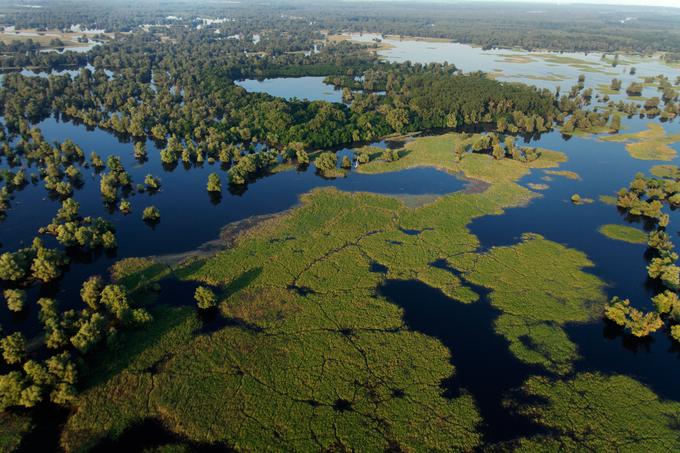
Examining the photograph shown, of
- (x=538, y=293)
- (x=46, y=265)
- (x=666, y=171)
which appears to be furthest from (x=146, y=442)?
(x=666, y=171)

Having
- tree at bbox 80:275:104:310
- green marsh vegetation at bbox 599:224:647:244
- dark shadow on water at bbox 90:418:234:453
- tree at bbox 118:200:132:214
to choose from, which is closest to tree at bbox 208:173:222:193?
Answer: tree at bbox 118:200:132:214

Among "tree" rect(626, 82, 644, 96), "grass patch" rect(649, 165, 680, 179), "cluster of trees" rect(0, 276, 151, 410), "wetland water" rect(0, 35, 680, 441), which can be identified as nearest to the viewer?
"cluster of trees" rect(0, 276, 151, 410)

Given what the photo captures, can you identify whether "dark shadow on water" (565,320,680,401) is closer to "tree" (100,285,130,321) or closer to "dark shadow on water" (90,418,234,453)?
"dark shadow on water" (90,418,234,453)

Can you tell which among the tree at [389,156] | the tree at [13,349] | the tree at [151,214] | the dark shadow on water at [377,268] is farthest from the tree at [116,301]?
the tree at [389,156]

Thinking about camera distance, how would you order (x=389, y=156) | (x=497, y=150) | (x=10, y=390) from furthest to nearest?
(x=497, y=150) → (x=389, y=156) → (x=10, y=390)

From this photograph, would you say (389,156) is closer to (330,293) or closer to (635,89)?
(330,293)

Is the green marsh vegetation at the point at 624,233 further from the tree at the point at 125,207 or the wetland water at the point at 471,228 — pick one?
the tree at the point at 125,207

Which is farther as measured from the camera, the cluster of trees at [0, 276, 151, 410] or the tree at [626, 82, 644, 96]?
the tree at [626, 82, 644, 96]
